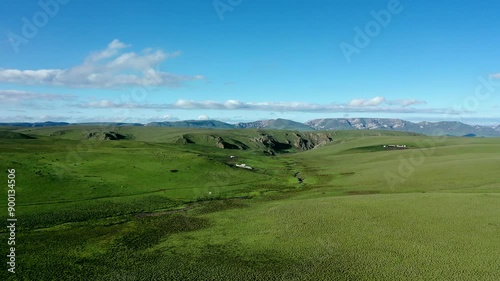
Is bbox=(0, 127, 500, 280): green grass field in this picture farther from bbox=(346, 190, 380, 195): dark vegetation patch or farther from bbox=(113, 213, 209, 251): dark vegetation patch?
bbox=(346, 190, 380, 195): dark vegetation patch

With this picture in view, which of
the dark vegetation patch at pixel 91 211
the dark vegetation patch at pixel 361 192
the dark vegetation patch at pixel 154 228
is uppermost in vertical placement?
the dark vegetation patch at pixel 361 192

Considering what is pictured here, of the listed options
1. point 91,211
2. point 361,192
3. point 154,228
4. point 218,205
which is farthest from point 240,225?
point 361,192

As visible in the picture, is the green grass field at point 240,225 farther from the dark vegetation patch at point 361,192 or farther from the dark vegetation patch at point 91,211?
the dark vegetation patch at point 361,192

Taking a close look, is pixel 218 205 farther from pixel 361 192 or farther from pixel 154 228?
pixel 361 192

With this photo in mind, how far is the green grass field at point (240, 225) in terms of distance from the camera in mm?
42938

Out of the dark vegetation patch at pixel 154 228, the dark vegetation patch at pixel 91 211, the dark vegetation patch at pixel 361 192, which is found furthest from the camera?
the dark vegetation patch at pixel 361 192

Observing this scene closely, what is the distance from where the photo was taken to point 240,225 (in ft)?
204

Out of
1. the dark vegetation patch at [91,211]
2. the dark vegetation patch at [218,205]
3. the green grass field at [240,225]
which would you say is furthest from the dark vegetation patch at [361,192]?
the dark vegetation patch at [91,211]

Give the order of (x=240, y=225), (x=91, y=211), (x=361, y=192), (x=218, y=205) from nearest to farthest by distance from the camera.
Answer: (x=240, y=225) → (x=91, y=211) → (x=218, y=205) → (x=361, y=192)

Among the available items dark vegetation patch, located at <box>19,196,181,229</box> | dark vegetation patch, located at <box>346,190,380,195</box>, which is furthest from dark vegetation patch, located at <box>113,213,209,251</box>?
dark vegetation patch, located at <box>346,190,380,195</box>

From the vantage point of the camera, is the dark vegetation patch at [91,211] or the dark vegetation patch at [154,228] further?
the dark vegetation patch at [91,211]

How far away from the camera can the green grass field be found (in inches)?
1690

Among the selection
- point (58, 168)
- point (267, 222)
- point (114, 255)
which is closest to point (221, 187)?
point (267, 222)

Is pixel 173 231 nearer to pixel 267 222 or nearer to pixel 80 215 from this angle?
pixel 267 222
